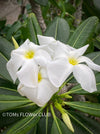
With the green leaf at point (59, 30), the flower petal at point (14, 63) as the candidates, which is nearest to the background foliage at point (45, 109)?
the green leaf at point (59, 30)

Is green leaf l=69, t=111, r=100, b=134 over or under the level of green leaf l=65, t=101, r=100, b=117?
under

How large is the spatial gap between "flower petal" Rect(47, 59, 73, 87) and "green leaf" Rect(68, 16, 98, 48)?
1.40 feet

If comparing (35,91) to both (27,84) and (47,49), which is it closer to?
(27,84)

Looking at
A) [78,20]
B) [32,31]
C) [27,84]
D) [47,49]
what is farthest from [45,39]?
[78,20]

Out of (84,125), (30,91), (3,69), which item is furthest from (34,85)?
(84,125)

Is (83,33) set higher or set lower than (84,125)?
higher

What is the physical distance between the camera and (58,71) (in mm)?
448

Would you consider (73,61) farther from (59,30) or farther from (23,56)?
(59,30)

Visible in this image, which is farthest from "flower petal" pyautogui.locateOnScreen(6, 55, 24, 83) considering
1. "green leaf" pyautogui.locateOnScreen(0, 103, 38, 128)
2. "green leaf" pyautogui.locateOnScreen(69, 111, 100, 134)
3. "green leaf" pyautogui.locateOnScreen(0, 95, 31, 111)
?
"green leaf" pyautogui.locateOnScreen(69, 111, 100, 134)

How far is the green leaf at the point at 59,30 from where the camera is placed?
36.4 inches

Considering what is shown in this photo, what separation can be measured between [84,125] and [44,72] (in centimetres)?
44

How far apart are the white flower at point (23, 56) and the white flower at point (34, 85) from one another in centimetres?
4

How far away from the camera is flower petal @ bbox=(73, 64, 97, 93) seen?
46 cm

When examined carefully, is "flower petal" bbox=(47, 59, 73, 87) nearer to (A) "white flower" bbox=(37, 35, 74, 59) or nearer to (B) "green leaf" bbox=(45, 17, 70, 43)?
(A) "white flower" bbox=(37, 35, 74, 59)
